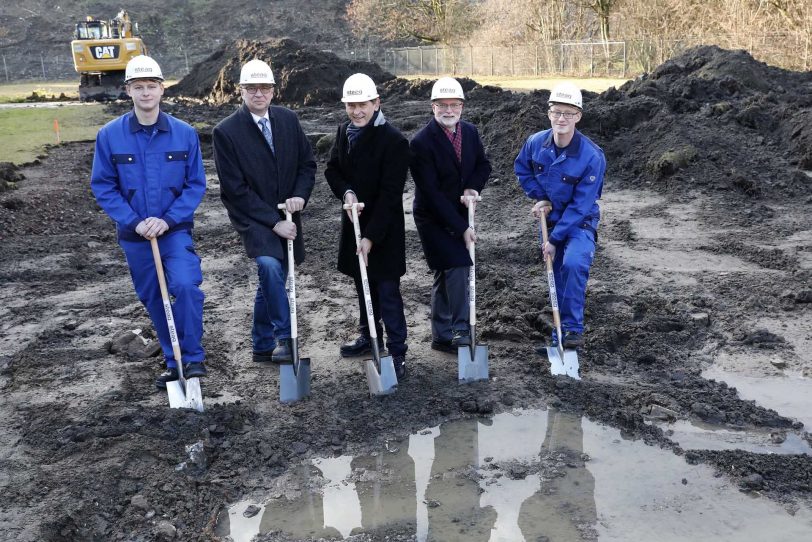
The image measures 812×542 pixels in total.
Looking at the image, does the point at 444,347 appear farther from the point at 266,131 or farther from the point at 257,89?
the point at 257,89

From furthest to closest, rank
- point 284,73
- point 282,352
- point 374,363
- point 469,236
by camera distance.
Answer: point 284,73
point 282,352
point 469,236
point 374,363

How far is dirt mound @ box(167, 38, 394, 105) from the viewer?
2564 cm

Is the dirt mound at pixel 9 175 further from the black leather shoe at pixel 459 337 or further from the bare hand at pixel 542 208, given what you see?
the bare hand at pixel 542 208

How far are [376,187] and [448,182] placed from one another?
0.57 meters

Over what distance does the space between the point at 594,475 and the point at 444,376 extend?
63.8 inches

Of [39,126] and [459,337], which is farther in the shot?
[39,126]

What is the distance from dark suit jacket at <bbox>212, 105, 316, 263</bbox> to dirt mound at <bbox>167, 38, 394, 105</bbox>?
1953 cm

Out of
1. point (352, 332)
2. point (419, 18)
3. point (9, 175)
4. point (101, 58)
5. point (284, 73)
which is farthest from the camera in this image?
point (419, 18)

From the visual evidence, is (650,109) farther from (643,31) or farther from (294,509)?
(643,31)

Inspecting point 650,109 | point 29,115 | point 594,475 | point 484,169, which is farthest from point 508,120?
point 29,115

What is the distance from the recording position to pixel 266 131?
597 centimetres

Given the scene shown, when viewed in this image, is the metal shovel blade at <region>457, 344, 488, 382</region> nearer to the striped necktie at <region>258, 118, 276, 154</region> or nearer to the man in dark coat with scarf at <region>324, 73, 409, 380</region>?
the man in dark coat with scarf at <region>324, 73, 409, 380</region>

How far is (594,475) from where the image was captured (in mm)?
4887

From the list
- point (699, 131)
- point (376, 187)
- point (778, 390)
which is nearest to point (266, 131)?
point (376, 187)
